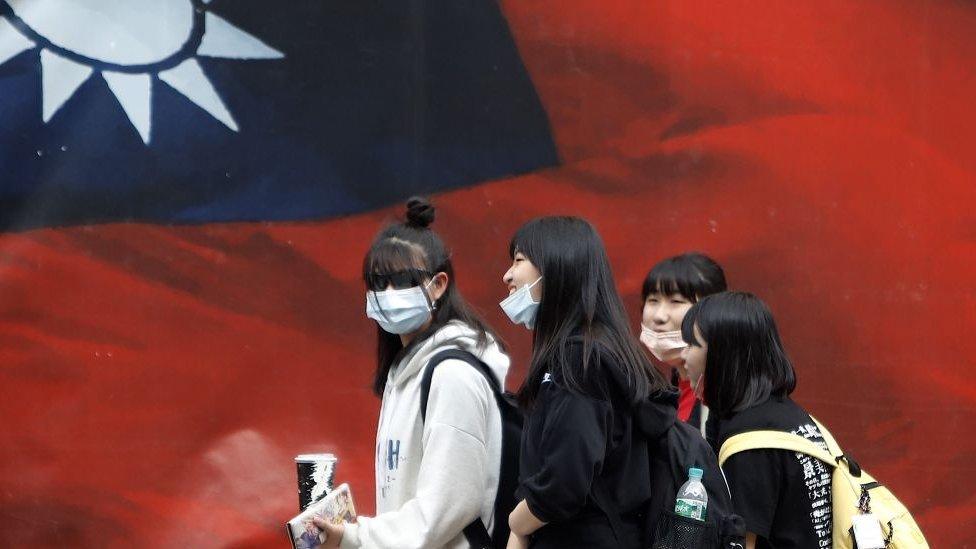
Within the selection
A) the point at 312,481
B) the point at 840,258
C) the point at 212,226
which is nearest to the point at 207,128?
the point at 212,226

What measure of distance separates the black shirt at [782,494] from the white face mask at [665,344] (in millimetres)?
913

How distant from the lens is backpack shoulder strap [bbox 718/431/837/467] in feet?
9.32

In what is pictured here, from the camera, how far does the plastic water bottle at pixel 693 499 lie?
2.53 metres

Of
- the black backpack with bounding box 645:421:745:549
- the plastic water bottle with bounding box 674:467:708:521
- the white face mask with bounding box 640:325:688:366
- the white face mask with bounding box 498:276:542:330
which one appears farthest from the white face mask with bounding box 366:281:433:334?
the white face mask with bounding box 640:325:688:366

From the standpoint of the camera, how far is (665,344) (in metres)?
3.80

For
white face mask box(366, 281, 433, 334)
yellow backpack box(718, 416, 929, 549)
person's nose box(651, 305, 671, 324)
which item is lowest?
yellow backpack box(718, 416, 929, 549)

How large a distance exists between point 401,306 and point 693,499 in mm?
830

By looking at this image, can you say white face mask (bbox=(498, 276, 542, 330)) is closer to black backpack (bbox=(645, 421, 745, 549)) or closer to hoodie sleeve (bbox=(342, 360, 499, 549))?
hoodie sleeve (bbox=(342, 360, 499, 549))

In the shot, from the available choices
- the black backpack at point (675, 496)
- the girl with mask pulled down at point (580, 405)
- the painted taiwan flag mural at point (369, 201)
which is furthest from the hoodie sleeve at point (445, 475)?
the painted taiwan flag mural at point (369, 201)

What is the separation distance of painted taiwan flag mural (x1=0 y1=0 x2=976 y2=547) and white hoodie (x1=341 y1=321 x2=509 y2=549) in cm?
147

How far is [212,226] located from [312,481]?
172 cm

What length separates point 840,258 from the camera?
14.8 ft

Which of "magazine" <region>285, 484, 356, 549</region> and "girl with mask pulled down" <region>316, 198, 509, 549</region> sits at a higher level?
"girl with mask pulled down" <region>316, 198, 509, 549</region>

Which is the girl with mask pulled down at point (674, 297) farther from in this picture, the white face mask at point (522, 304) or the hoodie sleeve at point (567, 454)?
the hoodie sleeve at point (567, 454)
